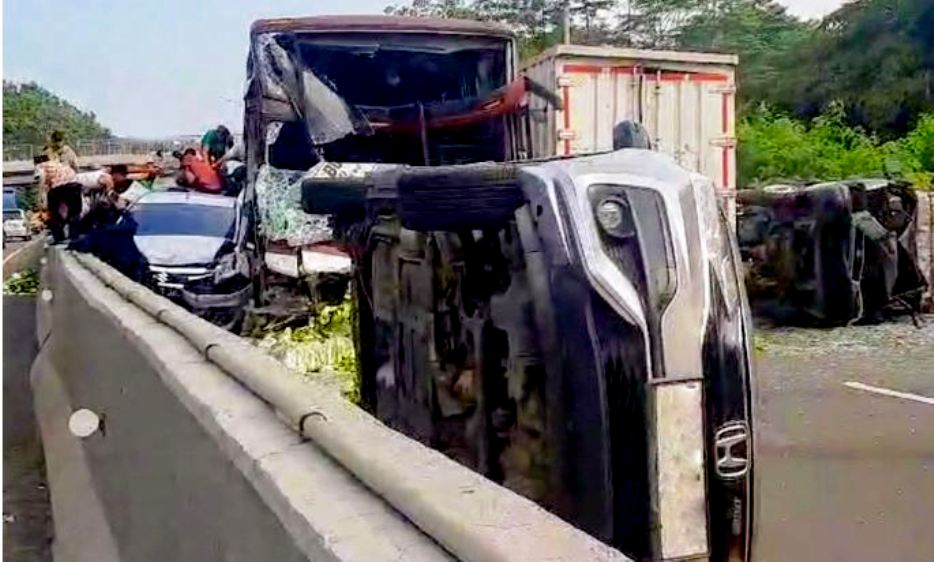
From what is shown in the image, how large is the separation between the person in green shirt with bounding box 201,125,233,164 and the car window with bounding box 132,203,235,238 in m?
2.74

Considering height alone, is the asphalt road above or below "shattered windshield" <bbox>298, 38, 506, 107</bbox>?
below

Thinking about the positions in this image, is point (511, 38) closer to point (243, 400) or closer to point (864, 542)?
point (864, 542)

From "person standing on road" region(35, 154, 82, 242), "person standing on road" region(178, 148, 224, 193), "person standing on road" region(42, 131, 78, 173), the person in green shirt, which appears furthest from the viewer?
the person in green shirt

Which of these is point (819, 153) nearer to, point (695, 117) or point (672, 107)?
point (695, 117)

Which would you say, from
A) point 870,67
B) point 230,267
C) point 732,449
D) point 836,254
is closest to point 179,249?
point 230,267

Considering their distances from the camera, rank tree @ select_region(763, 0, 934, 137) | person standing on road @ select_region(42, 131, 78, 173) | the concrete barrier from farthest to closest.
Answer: tree @ select_region(763, 0, 934, 137) → person standing on road @ select_region(42, 131, 78, 173) → the concrete barrier

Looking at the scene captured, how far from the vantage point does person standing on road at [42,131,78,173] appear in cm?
1600

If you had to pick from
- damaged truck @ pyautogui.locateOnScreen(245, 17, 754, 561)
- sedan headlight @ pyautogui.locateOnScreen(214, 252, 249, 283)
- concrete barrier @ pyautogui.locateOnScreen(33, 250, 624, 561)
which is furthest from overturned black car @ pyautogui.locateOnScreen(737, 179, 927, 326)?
damaged truck @ pyautogui.locateOnScreen(245, 17, 754, 561)

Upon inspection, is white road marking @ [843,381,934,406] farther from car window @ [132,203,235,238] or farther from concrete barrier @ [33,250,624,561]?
car window @ [132,203,235,238]

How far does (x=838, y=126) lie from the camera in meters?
30.8

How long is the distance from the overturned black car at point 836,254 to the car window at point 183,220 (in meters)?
5.52

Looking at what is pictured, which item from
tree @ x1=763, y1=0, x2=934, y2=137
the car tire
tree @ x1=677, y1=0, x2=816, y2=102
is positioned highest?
tree @ x1=677, y1=0, x2=816, y2=102

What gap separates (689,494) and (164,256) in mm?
10694

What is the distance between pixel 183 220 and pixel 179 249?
64 centimetres
